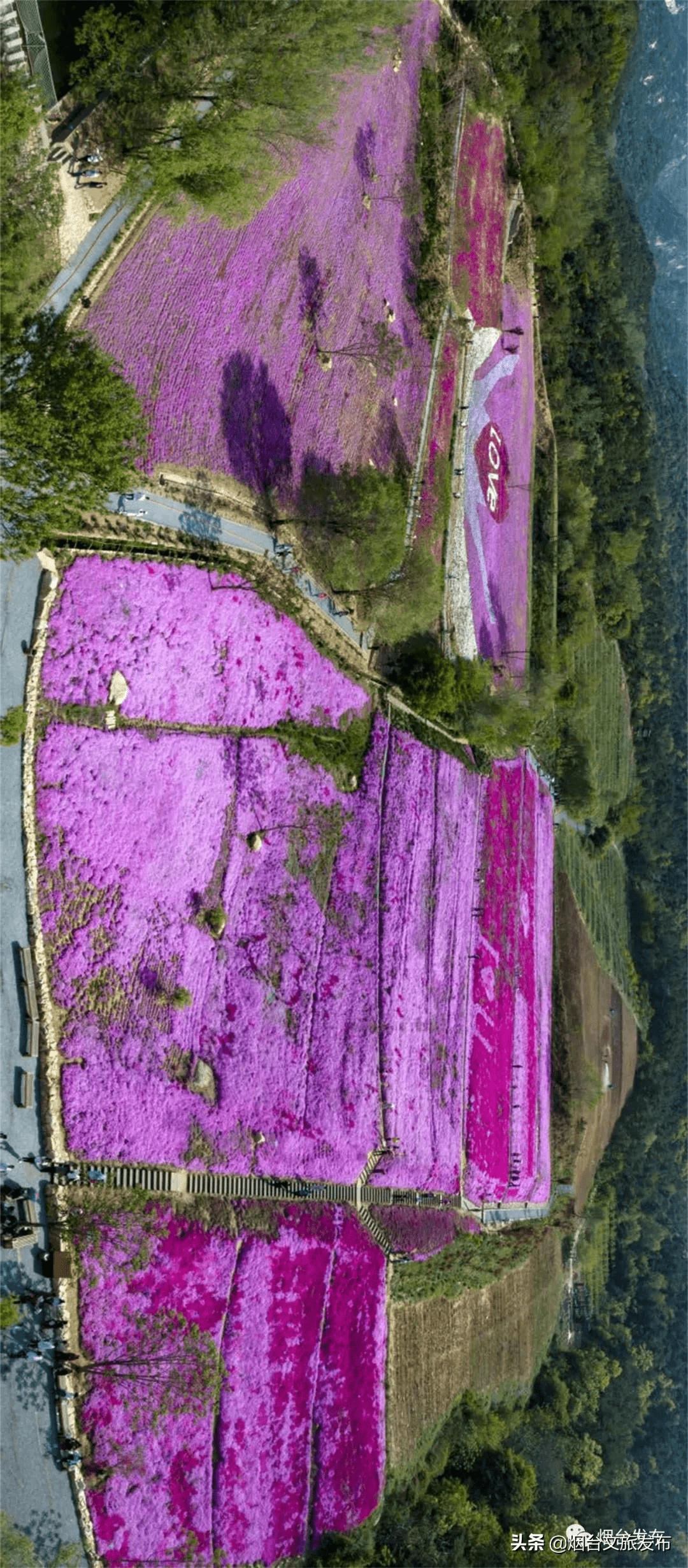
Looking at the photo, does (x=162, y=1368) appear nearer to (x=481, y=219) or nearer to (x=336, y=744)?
(x=336, y=744)

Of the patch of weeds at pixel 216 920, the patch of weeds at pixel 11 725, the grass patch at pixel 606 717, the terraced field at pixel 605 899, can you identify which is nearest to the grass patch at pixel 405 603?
the patch of weeds at pixel 216 920

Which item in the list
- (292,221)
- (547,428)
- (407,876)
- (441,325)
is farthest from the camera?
(547,428)

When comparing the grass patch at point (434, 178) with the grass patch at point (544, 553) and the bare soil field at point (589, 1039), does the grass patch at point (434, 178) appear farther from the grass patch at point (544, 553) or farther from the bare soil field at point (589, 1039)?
the bare soil field at point (589, 1039)

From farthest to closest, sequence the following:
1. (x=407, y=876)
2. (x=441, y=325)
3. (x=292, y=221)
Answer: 1. (x=441, y=325)
2. (x=407, y=876)
3. (x=292, y=221)

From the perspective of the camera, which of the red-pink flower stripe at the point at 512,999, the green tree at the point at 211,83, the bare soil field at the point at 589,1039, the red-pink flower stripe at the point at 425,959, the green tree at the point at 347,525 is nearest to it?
the green tree at the point at 211,83

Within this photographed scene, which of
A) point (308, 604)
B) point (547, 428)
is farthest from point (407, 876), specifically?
point (547, 428)

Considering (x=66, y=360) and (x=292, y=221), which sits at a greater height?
(x=292, y=221)

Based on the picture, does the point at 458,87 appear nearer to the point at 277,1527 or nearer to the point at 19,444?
the point at 19,444
